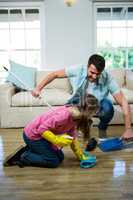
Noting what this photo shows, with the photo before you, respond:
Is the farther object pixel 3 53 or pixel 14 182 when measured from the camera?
pixel 3 53

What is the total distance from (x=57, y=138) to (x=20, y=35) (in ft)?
12.5

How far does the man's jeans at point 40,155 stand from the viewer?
272cm

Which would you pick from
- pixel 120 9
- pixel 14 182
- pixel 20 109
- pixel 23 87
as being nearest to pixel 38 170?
pixel 14 182

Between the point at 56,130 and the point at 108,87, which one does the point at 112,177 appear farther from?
the point at 108,87

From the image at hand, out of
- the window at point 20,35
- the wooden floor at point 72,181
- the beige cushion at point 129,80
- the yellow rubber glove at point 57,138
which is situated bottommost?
the wooden floor at point 72,181

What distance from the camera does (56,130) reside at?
8.82 ft

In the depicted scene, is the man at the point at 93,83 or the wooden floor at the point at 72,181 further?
the man at the point at 93,83

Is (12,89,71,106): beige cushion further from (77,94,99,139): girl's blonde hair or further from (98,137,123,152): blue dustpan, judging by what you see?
(77,94,99,139): girl's blonde hair

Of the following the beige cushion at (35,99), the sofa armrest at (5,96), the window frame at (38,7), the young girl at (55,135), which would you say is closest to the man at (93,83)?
the young girl at (55,135)

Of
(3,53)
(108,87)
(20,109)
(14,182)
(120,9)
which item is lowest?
(14,182)

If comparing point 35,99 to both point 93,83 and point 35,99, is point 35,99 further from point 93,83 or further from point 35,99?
point 93,83

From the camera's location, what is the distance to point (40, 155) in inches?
108

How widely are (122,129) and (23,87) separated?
4.48 ft

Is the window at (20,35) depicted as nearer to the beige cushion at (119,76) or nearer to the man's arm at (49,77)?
the beige cushion at (119,76)
